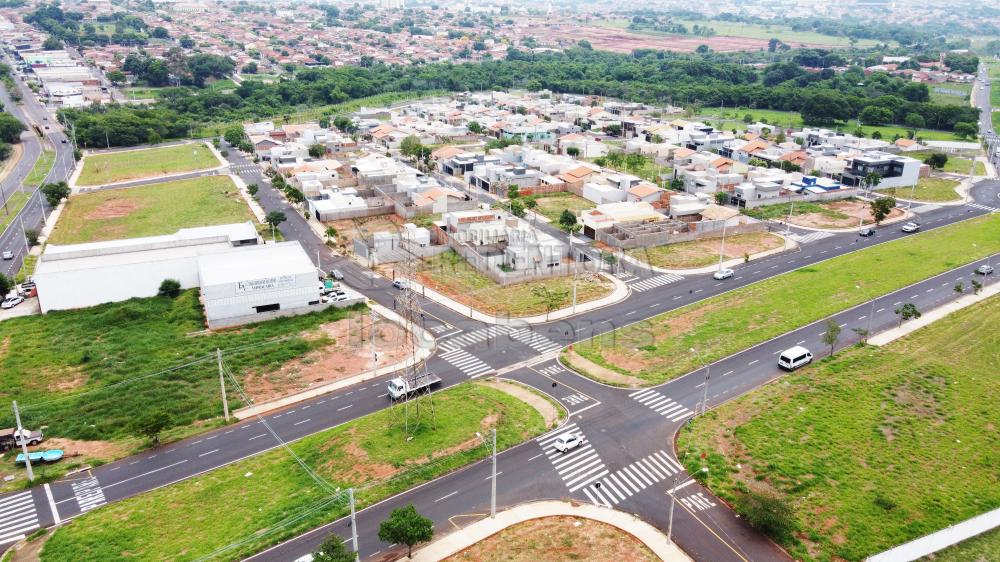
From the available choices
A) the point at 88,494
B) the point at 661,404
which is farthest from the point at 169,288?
the point at 661,404

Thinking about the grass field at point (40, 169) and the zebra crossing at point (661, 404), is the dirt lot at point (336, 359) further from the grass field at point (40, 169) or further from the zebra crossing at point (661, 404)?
the grass field at point (40, 169)

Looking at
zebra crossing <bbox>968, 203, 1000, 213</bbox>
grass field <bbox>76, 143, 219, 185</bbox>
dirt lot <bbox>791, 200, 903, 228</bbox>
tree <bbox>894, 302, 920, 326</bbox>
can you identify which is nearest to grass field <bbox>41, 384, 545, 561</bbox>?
tree <bbox>894, 302, 920, 326</bbox>

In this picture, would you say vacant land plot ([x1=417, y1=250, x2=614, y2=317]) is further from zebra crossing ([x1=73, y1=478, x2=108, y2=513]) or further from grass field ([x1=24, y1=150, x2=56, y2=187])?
grass field ([x1=24, y1=150, x2=56, y2=187])

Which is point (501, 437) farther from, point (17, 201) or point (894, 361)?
point (17, 201)

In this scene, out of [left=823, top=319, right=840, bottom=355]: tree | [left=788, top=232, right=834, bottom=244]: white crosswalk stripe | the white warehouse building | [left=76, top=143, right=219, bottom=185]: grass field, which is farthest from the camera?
[left=76, top=143, right=219, bottom=185]: grass field

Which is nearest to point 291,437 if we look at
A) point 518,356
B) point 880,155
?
point 518,356

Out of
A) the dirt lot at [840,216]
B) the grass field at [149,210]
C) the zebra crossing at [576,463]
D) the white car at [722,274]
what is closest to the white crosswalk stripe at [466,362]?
the zebra crossing at [576,463]
